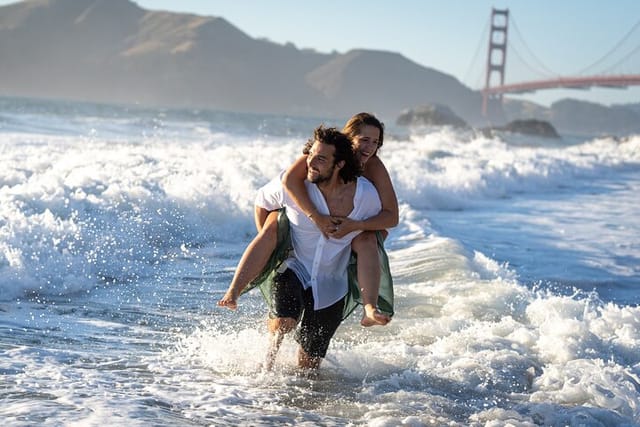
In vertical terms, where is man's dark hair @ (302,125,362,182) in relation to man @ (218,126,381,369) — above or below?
above

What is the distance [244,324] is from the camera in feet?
16.9

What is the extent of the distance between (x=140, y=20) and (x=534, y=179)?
11457 cm

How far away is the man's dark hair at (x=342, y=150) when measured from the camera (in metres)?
3.65

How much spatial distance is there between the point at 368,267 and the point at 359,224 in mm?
203

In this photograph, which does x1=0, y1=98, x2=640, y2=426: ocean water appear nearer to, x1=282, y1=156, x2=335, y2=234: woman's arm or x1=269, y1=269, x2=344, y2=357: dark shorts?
x1=269, y1=269, x2=344, y2=357: dark shorts

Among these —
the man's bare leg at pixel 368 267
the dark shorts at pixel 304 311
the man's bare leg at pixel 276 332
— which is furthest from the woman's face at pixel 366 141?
the man's bare leg at pixel 276 332

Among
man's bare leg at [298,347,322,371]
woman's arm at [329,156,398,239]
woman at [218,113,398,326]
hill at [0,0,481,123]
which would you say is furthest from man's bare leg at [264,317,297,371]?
hill at [0,0,481,123]

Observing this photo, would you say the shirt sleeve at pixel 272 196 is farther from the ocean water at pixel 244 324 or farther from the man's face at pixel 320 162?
the ocean water at pixel 244 324

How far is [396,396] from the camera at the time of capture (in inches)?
152

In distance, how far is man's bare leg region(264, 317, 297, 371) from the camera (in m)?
3.87

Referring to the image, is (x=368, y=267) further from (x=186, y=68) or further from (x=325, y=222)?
(x=186, y=68)

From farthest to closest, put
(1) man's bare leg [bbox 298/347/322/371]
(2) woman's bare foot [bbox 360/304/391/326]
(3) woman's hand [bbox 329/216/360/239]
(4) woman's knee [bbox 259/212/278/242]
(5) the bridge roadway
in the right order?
(5) the bridge roadway
(1) man's bare leg [bbox 298/347/322/371]
(4) woman's knee [bbox 259/212/278/242]
(3) woman's hand [bbox 329/216/360/239]
(2) woman's bare foot [bbox 360/304/391/326]

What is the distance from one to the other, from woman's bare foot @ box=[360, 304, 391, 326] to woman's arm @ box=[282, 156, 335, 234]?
38cm

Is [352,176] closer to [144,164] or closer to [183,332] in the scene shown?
[183,332]
